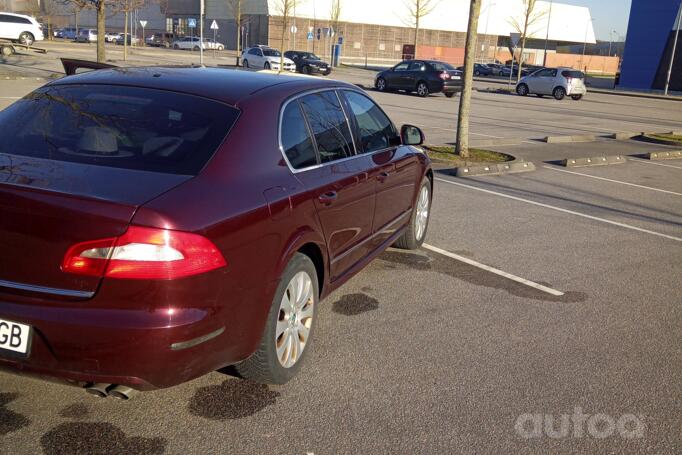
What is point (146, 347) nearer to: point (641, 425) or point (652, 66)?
point (641, 425)

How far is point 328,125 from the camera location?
4.38 metres

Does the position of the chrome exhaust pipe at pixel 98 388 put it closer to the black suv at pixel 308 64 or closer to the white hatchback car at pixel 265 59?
the white hatchback car at pixel 265 59

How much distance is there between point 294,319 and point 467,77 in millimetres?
8756

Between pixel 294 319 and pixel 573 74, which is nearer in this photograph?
pixel 294 319

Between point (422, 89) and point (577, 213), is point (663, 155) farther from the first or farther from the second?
Answer: point (422, 89)

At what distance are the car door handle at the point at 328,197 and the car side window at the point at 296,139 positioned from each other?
0.65ft

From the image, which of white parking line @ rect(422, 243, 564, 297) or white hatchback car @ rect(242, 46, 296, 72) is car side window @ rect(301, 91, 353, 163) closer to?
white parking line @ rect(422, 243, 564, 297)

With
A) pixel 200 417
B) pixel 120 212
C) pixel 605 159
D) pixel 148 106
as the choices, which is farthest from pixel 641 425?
pixel 605 159

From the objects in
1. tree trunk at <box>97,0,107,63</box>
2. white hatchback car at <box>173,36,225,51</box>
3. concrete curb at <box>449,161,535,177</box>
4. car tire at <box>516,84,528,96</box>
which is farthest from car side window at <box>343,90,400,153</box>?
white hatchback car at <box>173,36,225,51</box>

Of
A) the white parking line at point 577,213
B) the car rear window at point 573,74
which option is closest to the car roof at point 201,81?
the white parking line at point 577,213

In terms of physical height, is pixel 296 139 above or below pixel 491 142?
above

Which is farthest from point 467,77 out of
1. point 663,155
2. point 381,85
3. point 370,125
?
point 381,85

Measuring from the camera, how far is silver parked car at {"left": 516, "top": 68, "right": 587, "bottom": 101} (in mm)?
33156

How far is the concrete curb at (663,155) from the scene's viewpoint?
1416 centimetres
